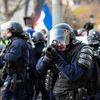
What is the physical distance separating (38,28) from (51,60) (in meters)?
7.03

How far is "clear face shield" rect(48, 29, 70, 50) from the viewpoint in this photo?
6191 mm

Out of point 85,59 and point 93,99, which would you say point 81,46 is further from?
point 93,99

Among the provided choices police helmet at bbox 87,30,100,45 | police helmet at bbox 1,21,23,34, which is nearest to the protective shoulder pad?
police helmet at bbox 1,21,23,34

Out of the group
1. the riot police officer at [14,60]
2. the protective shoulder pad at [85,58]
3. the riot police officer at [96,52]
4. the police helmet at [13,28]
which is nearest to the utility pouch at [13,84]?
the riot police officer at [14,60]

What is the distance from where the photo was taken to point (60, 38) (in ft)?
20.6

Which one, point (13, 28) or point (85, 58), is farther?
point (13, 28)

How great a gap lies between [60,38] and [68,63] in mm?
314

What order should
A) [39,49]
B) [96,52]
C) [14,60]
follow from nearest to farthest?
[96,52] < [14,60] < [39,49]

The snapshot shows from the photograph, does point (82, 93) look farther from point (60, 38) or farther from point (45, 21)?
point (45, 21)

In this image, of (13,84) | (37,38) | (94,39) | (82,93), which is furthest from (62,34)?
(37,38)

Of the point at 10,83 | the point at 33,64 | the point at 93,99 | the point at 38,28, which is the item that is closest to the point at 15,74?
the point at 10,83

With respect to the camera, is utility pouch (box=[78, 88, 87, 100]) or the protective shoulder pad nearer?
the protective shoulder pad

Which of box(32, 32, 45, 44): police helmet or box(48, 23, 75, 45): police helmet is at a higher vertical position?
box(32, 32, 45, 44): police helmet

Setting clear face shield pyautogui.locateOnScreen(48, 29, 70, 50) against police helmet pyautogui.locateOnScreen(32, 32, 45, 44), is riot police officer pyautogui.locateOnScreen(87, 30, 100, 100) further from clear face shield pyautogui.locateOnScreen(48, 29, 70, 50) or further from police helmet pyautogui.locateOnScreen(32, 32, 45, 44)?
police helmet pyautogui.locateOnScreen(32, 32, 45, 44)
